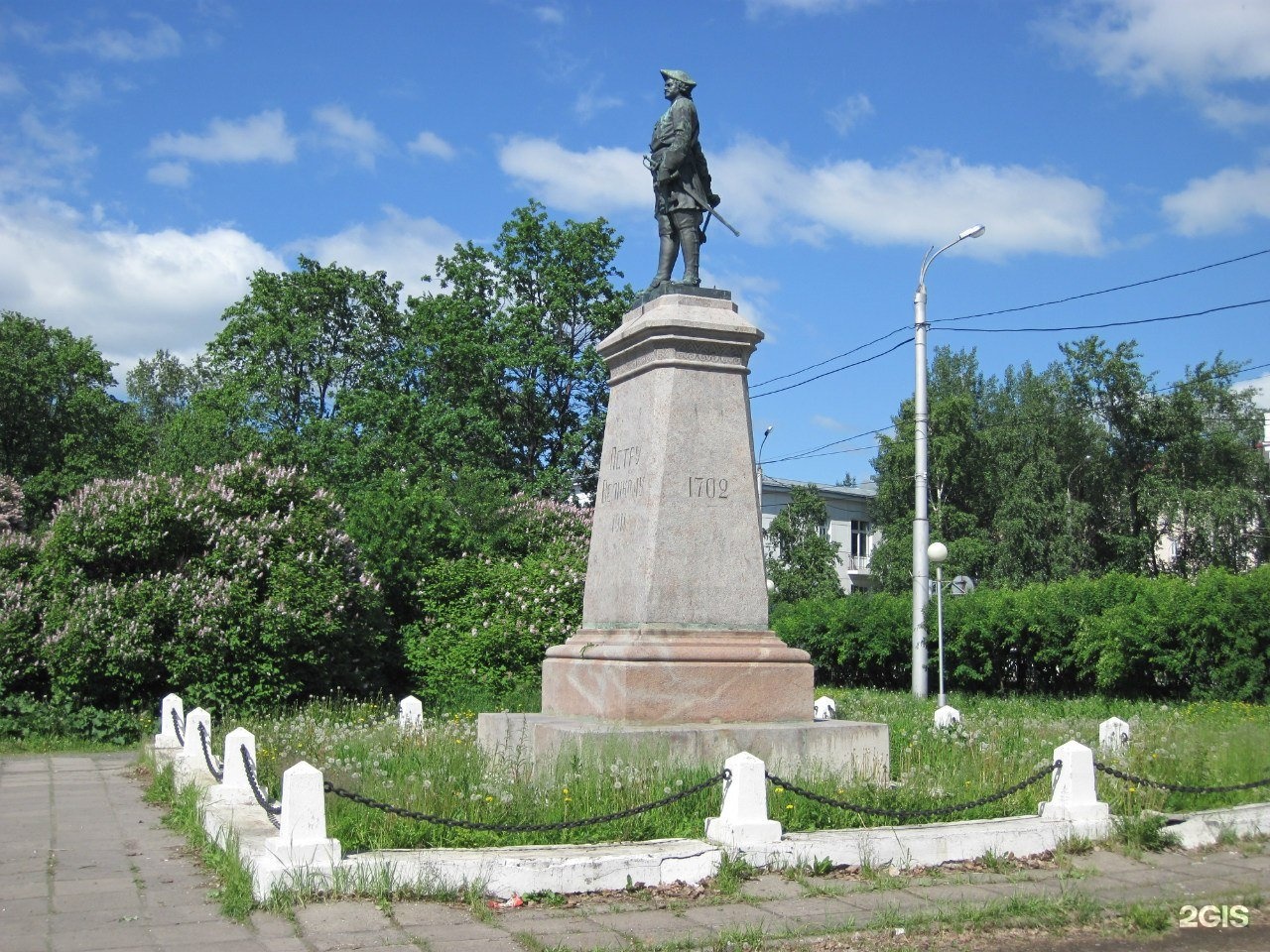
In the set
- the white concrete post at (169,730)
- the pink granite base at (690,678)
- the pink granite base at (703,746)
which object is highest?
the pink granite base at (690,678)

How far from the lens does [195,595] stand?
16.4 meters

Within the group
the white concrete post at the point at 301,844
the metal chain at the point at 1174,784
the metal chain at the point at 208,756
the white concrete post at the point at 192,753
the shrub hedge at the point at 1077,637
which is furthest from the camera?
the shrub hedge at the point at 1077,637

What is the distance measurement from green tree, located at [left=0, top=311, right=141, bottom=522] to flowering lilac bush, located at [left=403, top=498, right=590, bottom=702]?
18.6 meters

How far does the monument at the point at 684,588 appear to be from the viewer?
9094mm

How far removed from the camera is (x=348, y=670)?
1836cm

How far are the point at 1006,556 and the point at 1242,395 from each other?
10892mm

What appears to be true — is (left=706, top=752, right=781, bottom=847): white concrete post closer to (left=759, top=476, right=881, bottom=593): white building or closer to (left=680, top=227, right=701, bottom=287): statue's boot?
(left=680, top=227, right=701, bottom=287): statue's boot

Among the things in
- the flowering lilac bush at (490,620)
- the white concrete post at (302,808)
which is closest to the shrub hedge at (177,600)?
the flowering lilac bush at (490,620)

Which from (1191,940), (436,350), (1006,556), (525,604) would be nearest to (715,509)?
(1191,940)

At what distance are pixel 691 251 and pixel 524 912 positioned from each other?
20.7ft

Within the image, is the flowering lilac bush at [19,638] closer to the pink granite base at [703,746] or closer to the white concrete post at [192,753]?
the white concrete post at [192,753]

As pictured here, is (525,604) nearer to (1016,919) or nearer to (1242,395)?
(1016,919)

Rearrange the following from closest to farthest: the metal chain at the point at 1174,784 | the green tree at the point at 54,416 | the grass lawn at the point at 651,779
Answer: the grass lawn at the point at 651,779
the metal chain at the point at 1174,784
the green tree at the point at 54,416

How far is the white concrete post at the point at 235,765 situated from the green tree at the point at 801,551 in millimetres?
40173
